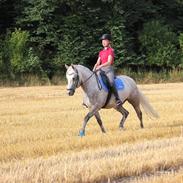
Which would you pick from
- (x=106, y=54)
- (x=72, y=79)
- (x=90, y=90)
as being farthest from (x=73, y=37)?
(x=72, y=79)

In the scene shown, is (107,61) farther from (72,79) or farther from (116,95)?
(72,79)

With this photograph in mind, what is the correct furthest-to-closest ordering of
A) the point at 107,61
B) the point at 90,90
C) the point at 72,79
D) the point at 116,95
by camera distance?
the point at 116,95
the point at 107,61
the point at 90,90
the point at 72,79

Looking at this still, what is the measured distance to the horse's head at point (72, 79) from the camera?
12.5m

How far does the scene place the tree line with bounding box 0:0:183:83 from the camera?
38.4 m

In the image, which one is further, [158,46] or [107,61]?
[158,46]

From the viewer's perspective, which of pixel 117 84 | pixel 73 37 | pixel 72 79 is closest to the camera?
pixel 72 79

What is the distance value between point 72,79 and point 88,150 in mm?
2807

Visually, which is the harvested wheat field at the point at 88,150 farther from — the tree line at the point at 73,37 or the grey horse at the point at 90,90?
the tree line at the point at 73,37

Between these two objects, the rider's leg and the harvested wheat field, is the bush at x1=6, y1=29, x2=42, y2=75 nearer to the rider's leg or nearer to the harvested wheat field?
the harvested wheat field

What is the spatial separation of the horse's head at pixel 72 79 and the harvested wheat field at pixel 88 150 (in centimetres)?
102

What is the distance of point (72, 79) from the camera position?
41.4 feet

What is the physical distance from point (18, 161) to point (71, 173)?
1.58m

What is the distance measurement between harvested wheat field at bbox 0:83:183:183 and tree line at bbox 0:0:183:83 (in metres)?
20.3

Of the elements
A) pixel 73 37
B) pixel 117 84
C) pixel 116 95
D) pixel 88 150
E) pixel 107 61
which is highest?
pixel 73 37
